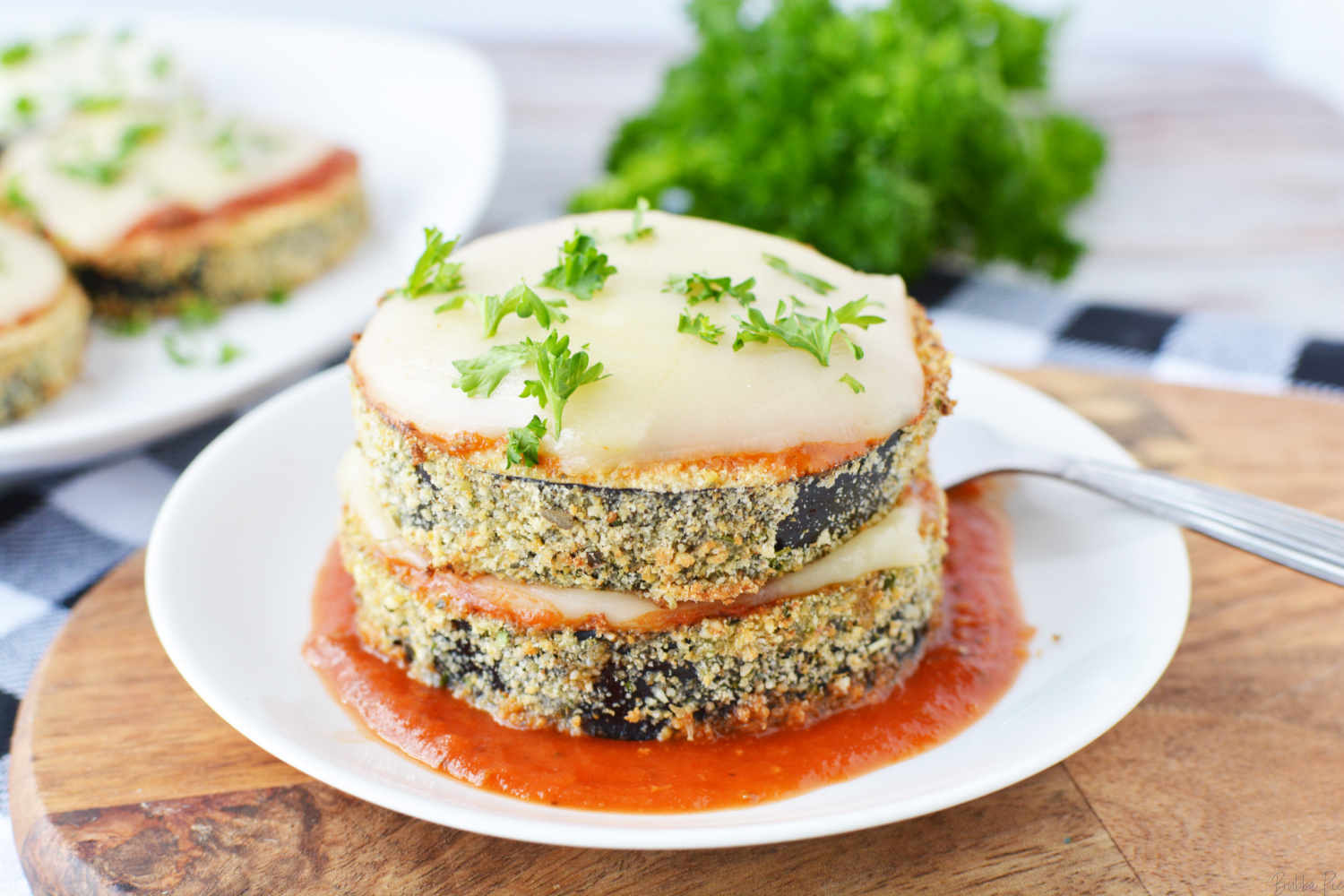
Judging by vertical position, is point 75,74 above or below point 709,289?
below

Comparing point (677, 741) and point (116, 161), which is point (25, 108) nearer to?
point (116, 161)

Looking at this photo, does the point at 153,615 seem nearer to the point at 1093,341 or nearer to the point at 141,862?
the point at 141,862

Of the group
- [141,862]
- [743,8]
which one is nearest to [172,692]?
[141,862]

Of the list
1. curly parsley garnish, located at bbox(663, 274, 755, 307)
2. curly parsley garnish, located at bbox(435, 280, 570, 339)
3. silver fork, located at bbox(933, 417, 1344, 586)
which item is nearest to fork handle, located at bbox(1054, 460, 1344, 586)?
silver fork, located at bbox(933, 417, 1344, 586)

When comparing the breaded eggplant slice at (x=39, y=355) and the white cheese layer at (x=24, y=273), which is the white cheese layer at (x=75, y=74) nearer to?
the white cheese layer at (x=24, y=273)

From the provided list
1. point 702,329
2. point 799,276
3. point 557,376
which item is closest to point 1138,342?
point 799,276

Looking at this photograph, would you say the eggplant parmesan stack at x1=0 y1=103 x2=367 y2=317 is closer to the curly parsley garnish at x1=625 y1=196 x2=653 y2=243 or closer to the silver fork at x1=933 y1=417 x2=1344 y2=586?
the curly parsley garnish at x1=625 y1=196 x2=653 y2=243

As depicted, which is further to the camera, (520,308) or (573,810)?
(520,308)
